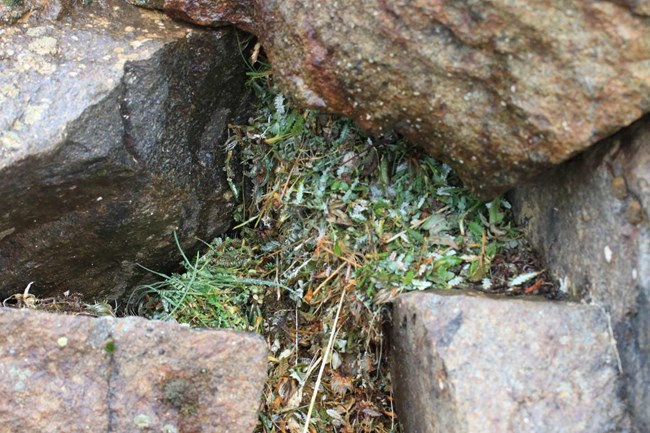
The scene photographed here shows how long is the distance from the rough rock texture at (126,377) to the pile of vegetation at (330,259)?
388mm

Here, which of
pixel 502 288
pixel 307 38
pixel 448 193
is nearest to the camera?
pixel 307 38

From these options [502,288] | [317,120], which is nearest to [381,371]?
[502,288]

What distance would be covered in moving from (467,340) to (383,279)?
1.41 ft

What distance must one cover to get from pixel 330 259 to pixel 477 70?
34.6 inches

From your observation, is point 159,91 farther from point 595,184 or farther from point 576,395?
point 576,395

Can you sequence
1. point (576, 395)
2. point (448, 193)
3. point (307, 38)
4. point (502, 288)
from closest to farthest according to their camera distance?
1. point (576, 395)
2. point (307, 38)
3. point (502, 288)
4. point (448, 193)

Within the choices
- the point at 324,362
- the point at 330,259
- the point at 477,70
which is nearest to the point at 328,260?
the point at 330,259

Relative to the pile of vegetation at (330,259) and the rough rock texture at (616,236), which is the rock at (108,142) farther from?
the rough rock texture at (616,236)

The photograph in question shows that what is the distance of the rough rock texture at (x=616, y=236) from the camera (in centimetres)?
199

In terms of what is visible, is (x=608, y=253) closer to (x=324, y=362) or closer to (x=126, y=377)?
(x=324, y=362)

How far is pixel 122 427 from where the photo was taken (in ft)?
7.29

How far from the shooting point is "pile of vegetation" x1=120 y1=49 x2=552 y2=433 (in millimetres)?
2500

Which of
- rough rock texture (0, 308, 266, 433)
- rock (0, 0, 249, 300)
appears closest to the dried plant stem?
rough rock texture (0, 308, 266, 433)

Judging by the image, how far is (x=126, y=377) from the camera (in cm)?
224
